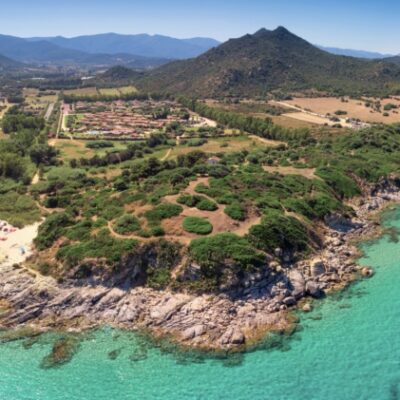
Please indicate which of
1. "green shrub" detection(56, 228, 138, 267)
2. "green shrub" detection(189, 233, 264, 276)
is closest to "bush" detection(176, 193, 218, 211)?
"green shrub" detection(189, 233, 264, 276)

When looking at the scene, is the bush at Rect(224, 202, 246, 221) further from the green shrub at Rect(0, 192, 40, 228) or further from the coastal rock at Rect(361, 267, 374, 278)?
the green shrub at Rect(0, 192, 40, 228)

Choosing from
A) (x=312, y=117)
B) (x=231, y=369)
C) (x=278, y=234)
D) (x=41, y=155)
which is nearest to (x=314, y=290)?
(x=278, y=234)

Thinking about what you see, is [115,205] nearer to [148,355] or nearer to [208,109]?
[148,355]

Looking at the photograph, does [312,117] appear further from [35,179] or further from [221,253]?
[221,253]

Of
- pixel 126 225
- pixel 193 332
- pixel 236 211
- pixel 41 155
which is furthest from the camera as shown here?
pixel 41 155

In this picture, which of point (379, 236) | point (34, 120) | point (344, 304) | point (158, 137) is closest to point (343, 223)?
point (379, 236)
